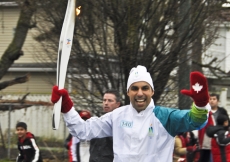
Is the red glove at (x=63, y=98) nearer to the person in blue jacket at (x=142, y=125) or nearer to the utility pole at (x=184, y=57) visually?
the person in blue jacket at (x=142, y=125)

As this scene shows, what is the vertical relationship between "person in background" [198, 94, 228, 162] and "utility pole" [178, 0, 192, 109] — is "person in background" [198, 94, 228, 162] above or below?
below

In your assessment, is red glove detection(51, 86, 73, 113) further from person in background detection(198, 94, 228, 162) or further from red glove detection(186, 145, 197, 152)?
red glove detection(186, 145, 197, 152)

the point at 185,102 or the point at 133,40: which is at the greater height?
the point at 133,40

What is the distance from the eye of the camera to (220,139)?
884 centimetres

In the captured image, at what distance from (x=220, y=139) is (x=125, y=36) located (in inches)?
89.1

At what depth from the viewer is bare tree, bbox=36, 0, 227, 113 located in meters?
9.42

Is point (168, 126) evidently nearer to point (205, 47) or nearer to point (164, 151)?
point (164, 151)

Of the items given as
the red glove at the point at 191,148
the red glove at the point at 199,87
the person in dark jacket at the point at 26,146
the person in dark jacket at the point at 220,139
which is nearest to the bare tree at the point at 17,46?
the person in dark jacket at the point at 26,146

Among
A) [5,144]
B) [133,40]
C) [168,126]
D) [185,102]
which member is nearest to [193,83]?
[168,126]

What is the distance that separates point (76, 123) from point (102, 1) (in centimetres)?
479

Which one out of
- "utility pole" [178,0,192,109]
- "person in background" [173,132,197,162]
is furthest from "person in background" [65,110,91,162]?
"utility pole" [178,0,192,109]

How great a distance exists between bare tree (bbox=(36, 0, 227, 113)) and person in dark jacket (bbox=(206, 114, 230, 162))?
55.3 inches

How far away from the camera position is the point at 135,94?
467 cm

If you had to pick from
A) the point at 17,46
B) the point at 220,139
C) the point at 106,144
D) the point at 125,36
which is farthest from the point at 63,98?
the point at 17,46
